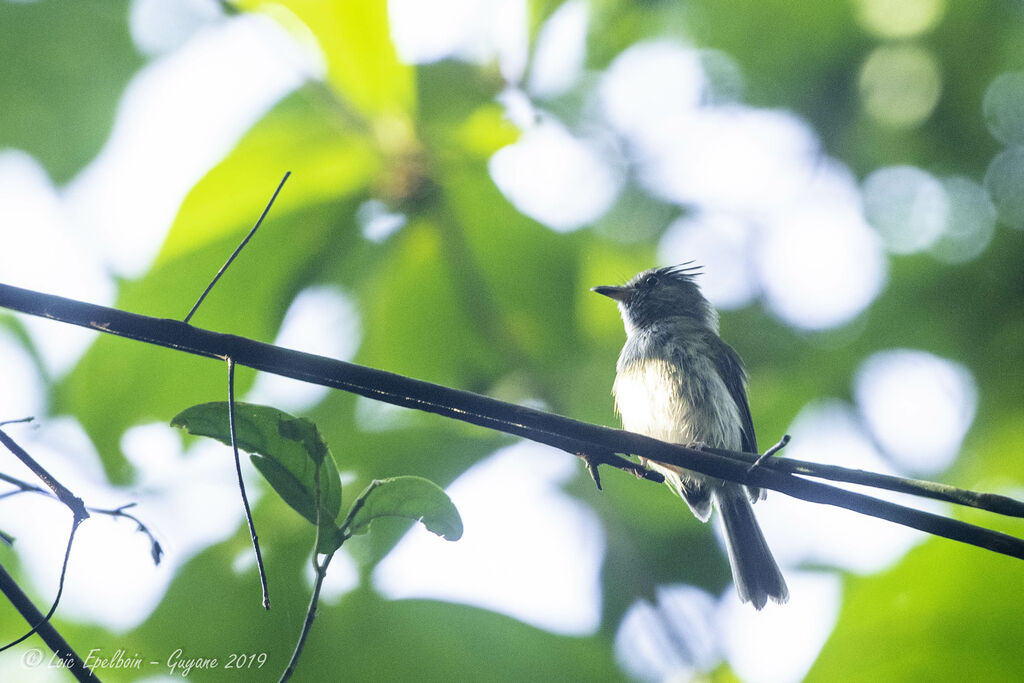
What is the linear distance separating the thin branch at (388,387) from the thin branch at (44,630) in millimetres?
424

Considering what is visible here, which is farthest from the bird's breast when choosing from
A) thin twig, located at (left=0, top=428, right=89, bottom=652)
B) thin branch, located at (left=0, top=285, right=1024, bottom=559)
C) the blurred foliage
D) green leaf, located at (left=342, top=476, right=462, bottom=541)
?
thin twig, located at (left=0, top=428, right=89, bottom=652)

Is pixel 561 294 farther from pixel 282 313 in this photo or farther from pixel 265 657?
pixel 265 657

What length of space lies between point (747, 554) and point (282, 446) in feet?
8.74

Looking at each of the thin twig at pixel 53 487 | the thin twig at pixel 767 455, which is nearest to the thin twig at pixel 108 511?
the thin twig at pixel 53 487

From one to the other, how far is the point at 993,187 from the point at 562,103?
2659 millimetres

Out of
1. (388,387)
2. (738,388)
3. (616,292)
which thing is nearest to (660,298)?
(616,292)

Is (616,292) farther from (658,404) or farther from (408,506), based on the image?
(408,506)

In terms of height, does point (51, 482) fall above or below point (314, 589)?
below

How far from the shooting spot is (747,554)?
3.74m

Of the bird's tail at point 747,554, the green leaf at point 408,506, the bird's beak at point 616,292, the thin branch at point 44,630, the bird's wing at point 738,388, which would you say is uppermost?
the bird's beak at point 616,292

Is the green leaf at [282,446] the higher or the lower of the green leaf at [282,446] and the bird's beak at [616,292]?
the lower

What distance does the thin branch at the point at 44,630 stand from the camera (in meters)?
1.36

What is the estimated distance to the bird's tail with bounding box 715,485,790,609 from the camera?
3566 millimetres

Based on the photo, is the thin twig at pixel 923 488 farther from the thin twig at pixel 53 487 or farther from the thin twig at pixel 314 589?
the thin twig at pixel 53 487
